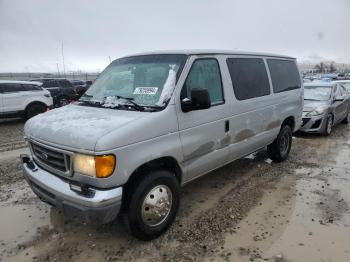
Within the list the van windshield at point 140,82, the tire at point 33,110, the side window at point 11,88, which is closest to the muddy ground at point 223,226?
the van windshield at point 140,82

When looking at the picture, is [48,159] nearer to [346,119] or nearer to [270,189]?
[270,189]

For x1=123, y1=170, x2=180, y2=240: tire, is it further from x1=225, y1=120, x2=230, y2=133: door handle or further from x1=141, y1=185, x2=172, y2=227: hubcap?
x1=225, y1=120, x2=230, y2=133: door handle

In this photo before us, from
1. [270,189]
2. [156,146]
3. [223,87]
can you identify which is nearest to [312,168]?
[270,189]

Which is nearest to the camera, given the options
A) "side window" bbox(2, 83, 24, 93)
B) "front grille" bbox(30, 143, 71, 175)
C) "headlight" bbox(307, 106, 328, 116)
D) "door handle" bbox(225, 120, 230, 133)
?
"front grille" bbox(30, 143, 71, 175)

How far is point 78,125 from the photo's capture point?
3377 mm

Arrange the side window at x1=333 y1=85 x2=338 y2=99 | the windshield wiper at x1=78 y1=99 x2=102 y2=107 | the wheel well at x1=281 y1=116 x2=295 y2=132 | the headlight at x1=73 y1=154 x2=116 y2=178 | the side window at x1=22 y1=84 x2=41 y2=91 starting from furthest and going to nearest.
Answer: the side window at x1=22 y1=84 x2=41 y2=91 < the side window at x1=333 y1=85 x2=338 y2=99 < the wheel well at x1=281 y1=116 x2=295 y2=132 < the windshield wiper at x1=78 y1=99 x2=102 y2=107 < the headlight at x1=73 y1=154 x2=116 y2=178

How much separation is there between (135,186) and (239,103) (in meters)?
2.19

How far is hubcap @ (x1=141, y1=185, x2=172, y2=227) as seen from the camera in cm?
357

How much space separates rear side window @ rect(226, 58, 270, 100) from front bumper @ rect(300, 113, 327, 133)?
4.13m

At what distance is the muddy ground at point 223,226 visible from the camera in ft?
11.5

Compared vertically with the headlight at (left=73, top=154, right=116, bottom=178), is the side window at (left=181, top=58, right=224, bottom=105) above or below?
above

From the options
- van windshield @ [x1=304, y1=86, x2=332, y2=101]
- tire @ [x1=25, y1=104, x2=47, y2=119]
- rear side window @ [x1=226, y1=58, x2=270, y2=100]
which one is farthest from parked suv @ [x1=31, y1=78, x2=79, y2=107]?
rear side window @ [x1=226, y1=58, x2=270, y2=100]

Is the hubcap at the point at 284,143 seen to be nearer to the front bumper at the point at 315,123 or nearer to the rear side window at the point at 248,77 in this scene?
the rear side window at the point at 248,77

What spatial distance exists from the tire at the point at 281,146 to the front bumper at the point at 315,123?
278cm
